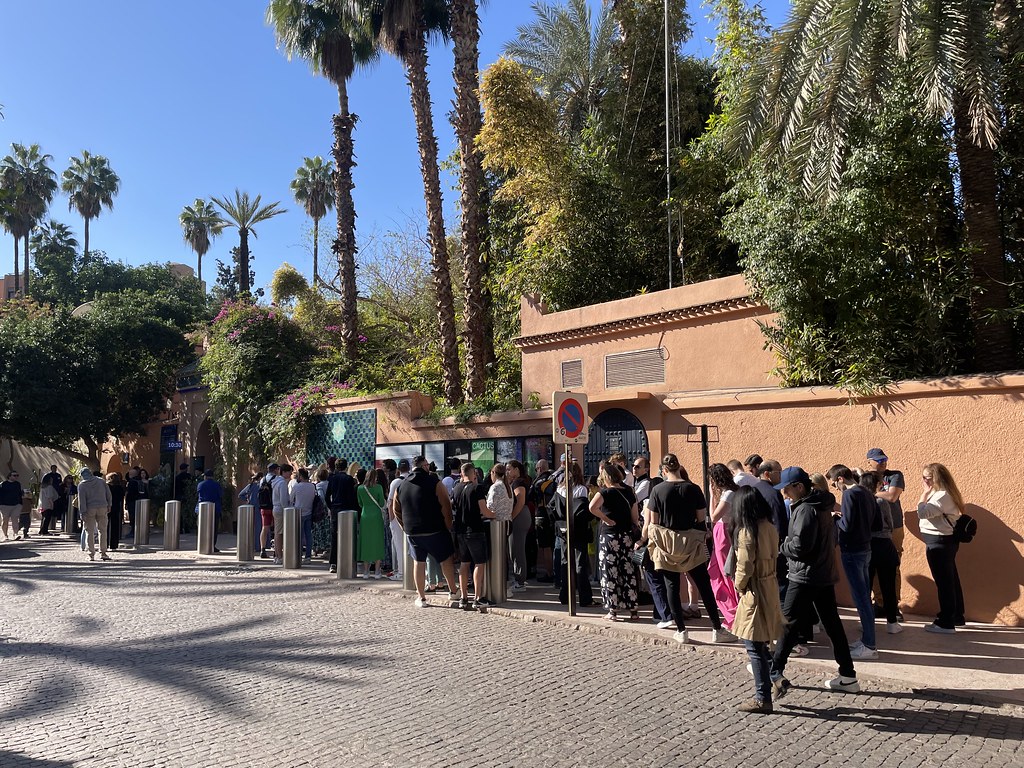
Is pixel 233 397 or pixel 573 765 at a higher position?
pixel 233 397

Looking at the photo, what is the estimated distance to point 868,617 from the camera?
24.4 ft

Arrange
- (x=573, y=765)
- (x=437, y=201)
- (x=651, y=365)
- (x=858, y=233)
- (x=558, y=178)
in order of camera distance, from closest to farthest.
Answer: (x=573, y=765) → (x=858, y=233) → (x=651, y=365) → (x=558, y=178) → (x=437, y=201)

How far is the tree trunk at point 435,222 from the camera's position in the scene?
1794 centimetres

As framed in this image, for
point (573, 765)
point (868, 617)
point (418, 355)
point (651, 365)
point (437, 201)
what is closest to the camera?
point (573, 765)

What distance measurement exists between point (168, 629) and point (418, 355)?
13.1m

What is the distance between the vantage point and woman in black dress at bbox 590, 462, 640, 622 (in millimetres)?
9336

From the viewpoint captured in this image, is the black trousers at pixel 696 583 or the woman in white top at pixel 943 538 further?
the woman in white top at pixel 943 538

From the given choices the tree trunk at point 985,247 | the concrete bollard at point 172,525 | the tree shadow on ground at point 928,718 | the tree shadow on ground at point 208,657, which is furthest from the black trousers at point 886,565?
the concrete bollard at point 172,525

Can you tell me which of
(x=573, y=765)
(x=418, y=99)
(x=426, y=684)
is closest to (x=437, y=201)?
(x=418, y=99)

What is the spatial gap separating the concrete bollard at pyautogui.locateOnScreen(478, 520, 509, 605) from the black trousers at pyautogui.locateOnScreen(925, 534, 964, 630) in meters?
4.97

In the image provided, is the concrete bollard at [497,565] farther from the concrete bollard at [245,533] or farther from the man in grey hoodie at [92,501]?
the man in grey hoodie at [92,501]

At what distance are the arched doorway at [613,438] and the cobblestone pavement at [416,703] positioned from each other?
4273 millimetres

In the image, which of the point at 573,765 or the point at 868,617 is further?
the point at 868,617

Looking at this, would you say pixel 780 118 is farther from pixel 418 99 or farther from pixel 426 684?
pixel 418 99
